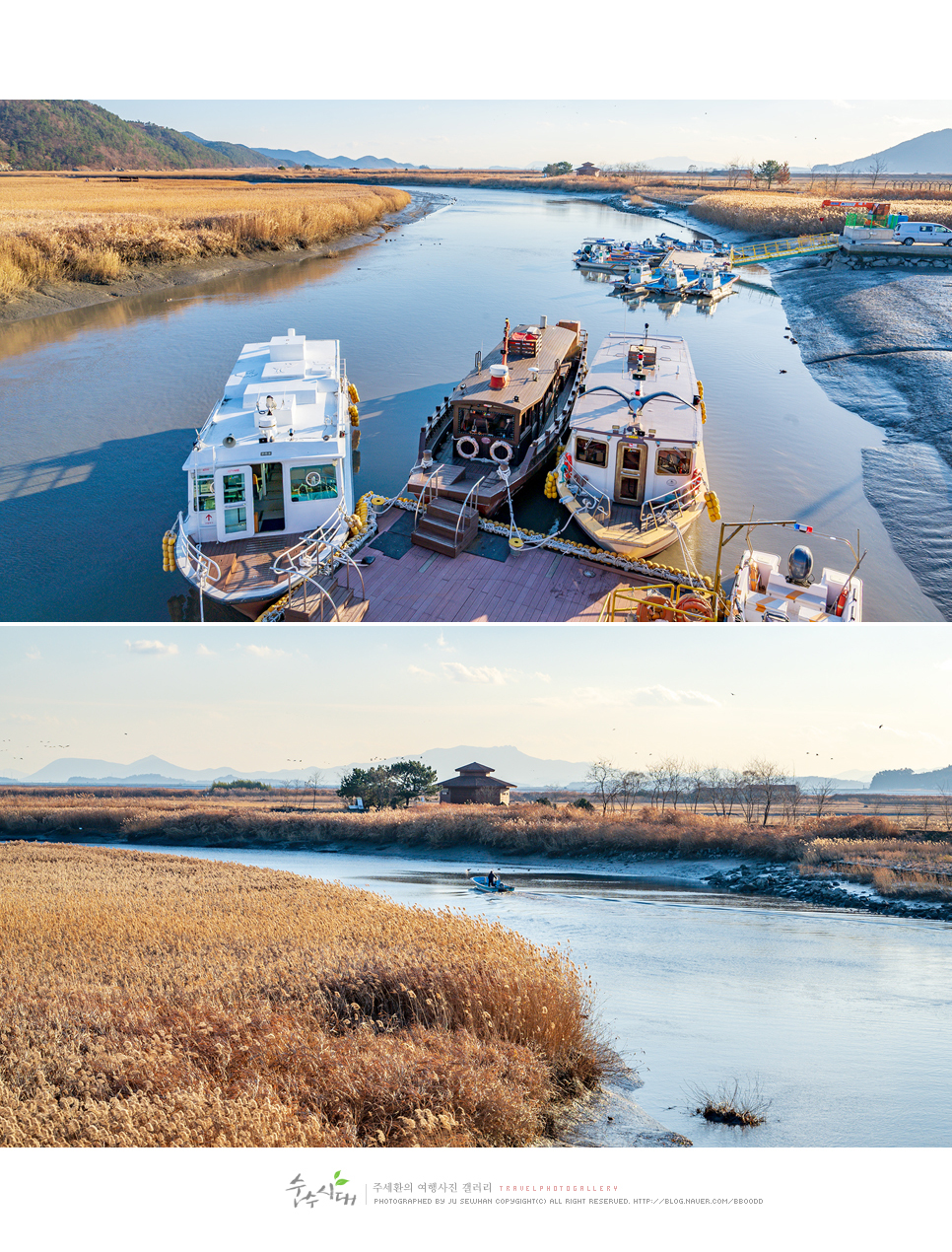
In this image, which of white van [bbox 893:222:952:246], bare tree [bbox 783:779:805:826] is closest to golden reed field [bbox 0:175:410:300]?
bare tree [bbox 783:779:805:826]

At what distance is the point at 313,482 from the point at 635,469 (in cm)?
570

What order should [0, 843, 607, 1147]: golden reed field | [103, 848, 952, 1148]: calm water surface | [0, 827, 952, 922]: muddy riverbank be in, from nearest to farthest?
1. [0, 843, 607, 1147]: golden reed field
2. [103, 848, 952, 1148]: calm water surface
3. [0, 827, 952, 922]: muddy riverbank

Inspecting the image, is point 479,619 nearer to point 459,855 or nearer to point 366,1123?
point 366,1123

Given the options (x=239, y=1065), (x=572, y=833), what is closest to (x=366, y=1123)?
(x=239, y=1065)

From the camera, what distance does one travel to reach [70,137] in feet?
105

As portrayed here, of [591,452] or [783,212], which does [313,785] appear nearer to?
[591,452]

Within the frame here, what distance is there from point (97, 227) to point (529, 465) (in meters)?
23.5

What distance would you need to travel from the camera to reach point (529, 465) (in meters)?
15.1

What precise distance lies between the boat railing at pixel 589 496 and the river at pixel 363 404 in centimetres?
112

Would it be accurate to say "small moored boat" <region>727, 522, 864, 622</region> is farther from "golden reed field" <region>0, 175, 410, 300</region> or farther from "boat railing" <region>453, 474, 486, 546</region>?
"golden reed field" <region>0, 175, 410, 300</region>

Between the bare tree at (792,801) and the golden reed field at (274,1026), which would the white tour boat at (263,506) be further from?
the bare tree at (792,801)

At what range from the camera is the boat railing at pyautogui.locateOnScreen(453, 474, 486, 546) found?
A: 1226cm

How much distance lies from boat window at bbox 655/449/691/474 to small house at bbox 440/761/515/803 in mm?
6558

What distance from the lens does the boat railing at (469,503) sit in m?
12.3
